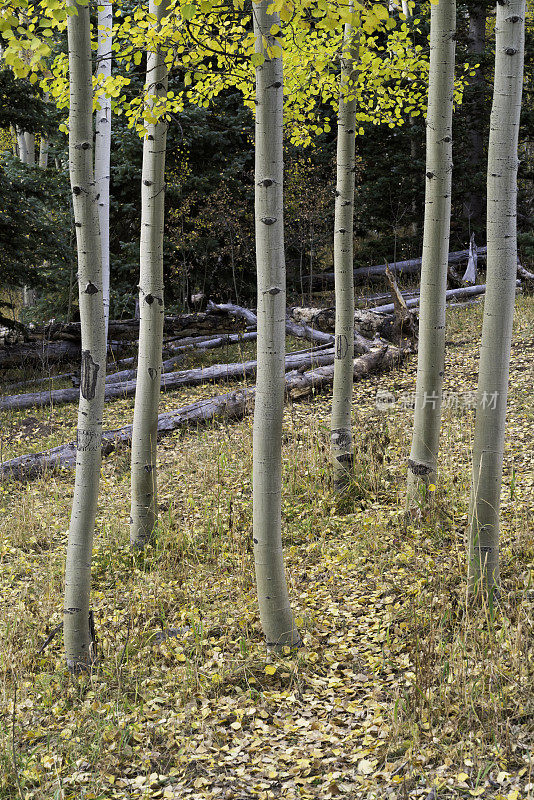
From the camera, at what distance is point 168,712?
342 cm

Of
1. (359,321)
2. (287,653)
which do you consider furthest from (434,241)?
(359,321)

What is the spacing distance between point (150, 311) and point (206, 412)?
10.5 ft

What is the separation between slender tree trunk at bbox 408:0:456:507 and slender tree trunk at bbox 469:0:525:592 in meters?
1.22

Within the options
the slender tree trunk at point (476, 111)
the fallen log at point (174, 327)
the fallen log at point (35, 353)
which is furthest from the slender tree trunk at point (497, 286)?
the slender tree trunk at point (476, 111)

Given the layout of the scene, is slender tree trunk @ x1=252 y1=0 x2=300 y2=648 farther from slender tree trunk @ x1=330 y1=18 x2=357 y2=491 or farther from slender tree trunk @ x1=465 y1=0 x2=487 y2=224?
slender tree trunk @ x1=465 y1=0 x2=487 y2=224

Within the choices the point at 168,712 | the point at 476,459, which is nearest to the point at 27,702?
the point at 168,712

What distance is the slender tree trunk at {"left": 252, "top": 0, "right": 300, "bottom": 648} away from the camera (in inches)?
131

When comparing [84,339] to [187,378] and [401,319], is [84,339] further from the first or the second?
[401,319]

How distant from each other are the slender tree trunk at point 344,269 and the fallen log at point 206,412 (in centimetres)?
244

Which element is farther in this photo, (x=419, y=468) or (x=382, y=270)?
(x=382, y=270)

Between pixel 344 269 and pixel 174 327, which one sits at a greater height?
pixel 344 269

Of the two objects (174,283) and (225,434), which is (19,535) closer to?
(225,434)

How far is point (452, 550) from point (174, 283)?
1075 centimetres

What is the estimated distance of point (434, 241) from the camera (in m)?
4.82
